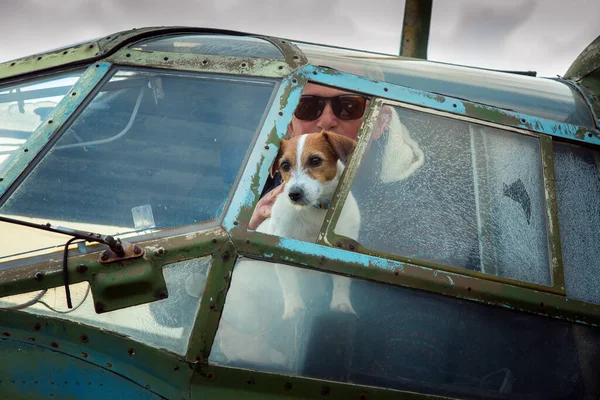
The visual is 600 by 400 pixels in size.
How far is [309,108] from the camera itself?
4.10m

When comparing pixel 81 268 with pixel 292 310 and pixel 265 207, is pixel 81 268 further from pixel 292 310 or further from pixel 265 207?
pixel 265 207

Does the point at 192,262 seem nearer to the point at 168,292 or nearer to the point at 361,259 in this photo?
the point at 168,292

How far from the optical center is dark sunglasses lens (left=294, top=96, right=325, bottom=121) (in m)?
4.01

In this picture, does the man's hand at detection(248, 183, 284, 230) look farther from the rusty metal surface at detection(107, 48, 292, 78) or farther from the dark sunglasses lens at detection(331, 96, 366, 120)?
the rusty metal surface at detection(107, 48, 292, 78)

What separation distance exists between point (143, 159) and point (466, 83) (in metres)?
1.97

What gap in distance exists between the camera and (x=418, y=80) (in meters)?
3.72

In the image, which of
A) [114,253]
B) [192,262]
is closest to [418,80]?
[192,262]

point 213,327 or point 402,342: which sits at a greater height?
point 402,342

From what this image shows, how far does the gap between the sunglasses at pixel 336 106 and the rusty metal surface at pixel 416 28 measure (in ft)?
10.5

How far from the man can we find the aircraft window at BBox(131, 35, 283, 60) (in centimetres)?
34

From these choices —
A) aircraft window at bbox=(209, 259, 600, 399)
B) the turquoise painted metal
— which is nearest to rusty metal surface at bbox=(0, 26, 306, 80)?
the turquoise painted metal

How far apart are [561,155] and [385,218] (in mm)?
1214

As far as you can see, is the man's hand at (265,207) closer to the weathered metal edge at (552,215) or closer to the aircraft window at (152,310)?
the aircraft window at (152,310)

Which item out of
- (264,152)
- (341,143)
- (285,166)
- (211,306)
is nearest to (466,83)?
(341,143)
